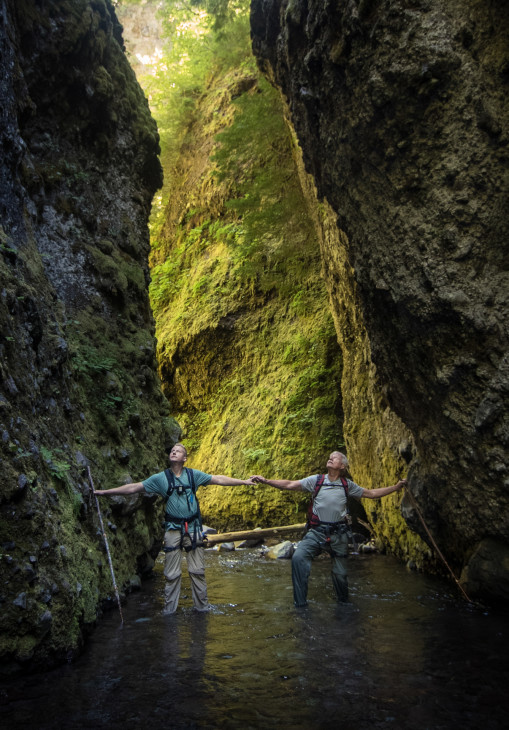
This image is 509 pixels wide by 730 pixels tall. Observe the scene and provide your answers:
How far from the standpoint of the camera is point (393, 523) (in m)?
9.35

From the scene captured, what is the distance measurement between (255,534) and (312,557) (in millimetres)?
5753

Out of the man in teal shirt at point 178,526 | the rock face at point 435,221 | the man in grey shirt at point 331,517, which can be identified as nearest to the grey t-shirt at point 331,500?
the man in grey shirt at point 331,517

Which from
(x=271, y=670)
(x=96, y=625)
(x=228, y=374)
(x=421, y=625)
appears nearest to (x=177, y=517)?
(x=96, y=625)

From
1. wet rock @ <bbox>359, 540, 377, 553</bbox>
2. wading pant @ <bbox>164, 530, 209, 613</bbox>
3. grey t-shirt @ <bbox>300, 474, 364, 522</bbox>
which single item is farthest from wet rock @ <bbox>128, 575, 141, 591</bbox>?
wet rock @ <bbox>359, 540, 377, 553</bbox>

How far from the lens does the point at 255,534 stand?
456 inches

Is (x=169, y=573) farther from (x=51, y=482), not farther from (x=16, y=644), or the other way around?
(x=16, y=644)

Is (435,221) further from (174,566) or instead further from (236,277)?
(236,277)

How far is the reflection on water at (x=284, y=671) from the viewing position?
314 centimetres

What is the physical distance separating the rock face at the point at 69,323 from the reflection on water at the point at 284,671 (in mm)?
508

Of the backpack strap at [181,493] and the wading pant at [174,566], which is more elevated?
the backpack strap at [181,493]

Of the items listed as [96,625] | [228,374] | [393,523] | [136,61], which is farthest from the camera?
[136,61]

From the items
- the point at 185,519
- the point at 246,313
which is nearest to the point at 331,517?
the point at 185,519

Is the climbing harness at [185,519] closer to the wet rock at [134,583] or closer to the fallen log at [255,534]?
the wet rock at [134,583]

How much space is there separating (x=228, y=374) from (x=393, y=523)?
25.7 ft
